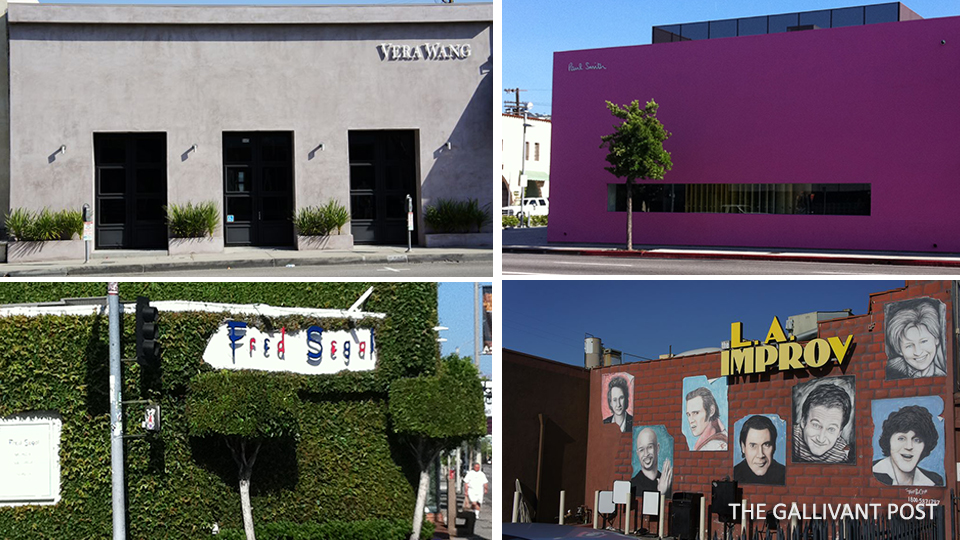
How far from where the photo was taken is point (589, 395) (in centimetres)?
2430

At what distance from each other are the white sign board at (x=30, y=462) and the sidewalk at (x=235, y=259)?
8.72 m

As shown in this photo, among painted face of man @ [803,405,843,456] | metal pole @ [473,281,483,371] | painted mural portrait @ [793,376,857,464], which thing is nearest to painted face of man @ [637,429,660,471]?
painted mural portrait @ [793,376,857,464]

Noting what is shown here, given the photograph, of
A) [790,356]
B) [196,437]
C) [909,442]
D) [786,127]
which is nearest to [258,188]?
[196,437]

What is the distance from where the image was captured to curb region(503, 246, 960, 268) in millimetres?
26141

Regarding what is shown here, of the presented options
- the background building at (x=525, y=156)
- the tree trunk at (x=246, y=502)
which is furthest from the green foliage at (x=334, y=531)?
the background building at (x=525, y=156)

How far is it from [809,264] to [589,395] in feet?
24.9

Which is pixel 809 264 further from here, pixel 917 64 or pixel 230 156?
pixel 230 156

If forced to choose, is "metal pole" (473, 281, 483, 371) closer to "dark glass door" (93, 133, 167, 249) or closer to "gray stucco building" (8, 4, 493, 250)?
"gray stucco building" (8, 4, 493, 250)

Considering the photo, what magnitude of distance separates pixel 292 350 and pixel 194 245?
12016 millimetres

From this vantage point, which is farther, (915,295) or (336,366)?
(915,295)

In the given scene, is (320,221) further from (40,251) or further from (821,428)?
(821,428)

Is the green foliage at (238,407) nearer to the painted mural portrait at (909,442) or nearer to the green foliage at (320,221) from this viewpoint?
the painted mural portrait at (909,442)

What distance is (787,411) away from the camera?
19.4 meters

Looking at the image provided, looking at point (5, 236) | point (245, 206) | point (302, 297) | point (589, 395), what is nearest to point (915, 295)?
point (589, 395)
